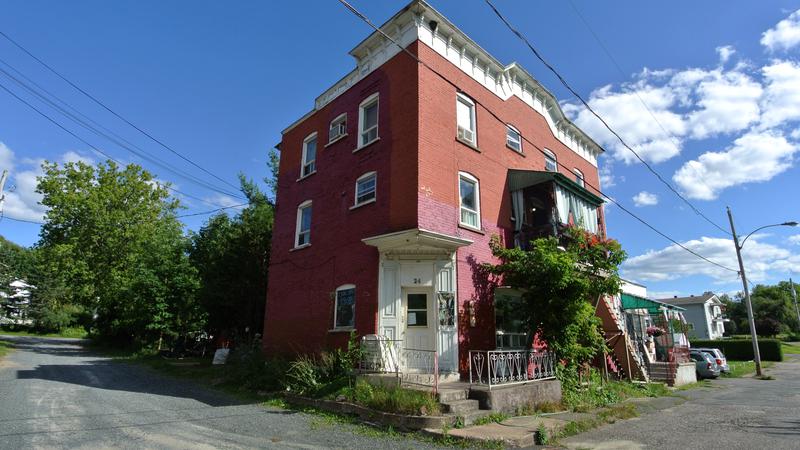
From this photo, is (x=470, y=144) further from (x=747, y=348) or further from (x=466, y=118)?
(x=747, y=348)

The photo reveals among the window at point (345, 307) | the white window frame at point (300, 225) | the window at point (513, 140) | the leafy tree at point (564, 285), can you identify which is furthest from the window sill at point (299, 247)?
the window at point (513, 140)

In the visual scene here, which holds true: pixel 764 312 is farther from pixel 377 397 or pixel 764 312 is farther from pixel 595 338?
pixel 377 397

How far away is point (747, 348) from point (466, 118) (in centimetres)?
4031

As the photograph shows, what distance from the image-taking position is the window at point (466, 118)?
14552 mm

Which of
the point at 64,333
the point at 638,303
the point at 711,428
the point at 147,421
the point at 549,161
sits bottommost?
the point at 711,428

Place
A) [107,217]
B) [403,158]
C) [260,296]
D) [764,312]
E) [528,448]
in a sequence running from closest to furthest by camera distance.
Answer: [528,448]
[403,158]
[260,296]
[107,217]
[764,312]

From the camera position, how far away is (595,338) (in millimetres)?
11961

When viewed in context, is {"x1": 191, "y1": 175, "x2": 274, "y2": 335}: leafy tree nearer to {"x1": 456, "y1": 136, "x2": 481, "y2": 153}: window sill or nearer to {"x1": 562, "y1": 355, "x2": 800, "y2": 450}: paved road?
{"x1": 456, "y1": 136, "x2": 481, "y2": 153}: window sill

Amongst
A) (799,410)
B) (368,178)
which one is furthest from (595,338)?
(368,178)

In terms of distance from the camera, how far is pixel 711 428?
9008 millimetres

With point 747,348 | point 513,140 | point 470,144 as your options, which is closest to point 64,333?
point 470,144

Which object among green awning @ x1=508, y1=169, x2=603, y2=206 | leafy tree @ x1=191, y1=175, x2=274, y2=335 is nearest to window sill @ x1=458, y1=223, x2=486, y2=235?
green awning @ x1=508, y1=169, x2=603, y2=206

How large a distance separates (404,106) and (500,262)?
19.8ft

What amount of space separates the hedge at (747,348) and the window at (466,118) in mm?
39066
